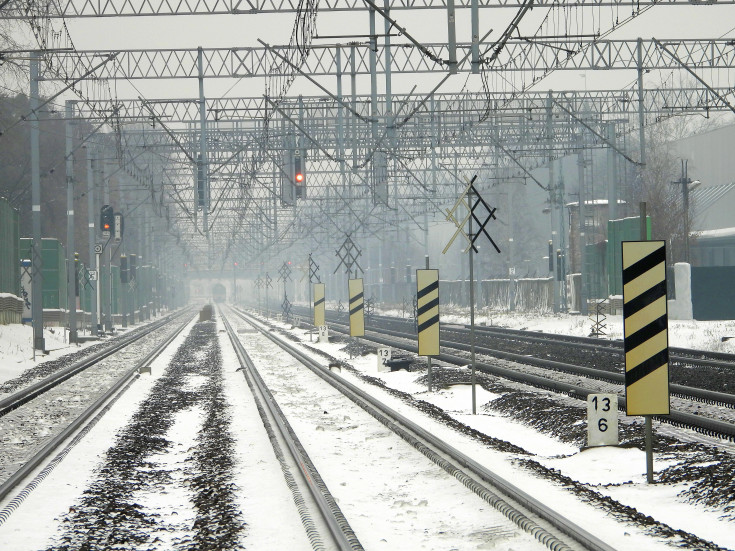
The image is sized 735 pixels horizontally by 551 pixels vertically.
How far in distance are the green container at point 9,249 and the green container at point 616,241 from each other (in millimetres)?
25109

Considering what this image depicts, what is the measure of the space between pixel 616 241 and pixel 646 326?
36220mm

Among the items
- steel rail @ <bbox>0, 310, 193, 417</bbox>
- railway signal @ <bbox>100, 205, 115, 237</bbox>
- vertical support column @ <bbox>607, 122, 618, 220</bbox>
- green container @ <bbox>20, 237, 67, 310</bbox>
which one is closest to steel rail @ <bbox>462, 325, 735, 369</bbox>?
vertical support column @ <bbox>607, 122, 618, 220</bbox>

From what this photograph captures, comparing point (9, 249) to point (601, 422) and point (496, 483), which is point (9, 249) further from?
point (496, 483)

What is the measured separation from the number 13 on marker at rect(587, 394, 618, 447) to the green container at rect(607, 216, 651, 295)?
32.7m

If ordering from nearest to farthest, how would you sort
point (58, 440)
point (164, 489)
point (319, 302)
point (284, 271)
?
point (164, 489)
point (58, 440)
point (319, 302)
point (284, 271)

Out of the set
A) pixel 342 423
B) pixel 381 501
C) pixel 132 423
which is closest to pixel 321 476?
pixel 381 501

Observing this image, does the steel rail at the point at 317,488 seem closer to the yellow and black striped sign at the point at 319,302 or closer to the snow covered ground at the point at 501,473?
the snow covered ground at the point at 501,473

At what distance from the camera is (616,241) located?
146ft

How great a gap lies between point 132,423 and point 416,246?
12018 centimetres

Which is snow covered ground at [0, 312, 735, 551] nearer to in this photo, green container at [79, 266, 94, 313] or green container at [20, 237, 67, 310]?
green container at [20, 237, 67, 310]

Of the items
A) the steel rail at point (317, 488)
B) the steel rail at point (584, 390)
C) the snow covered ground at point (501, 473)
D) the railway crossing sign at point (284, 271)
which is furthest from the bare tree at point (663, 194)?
the steel rail at point (317, 488)

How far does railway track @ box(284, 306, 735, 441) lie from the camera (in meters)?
13.1

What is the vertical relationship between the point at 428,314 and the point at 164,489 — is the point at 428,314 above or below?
above

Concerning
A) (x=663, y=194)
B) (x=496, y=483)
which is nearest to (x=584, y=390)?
(x=496, y=483)
